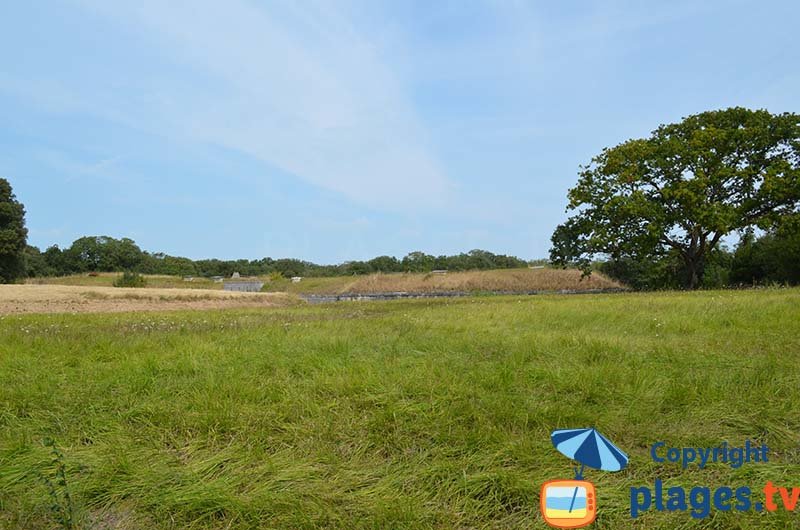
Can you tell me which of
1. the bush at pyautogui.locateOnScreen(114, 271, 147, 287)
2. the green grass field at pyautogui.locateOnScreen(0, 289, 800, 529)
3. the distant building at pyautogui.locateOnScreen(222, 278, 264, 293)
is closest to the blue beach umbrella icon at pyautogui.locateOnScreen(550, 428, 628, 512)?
the green grass field at pyautogui.locateOnScreen(0, 289, 800, 529)

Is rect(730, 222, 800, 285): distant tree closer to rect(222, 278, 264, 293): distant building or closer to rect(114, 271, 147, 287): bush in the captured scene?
rect(114, 271, 147, 287): bush

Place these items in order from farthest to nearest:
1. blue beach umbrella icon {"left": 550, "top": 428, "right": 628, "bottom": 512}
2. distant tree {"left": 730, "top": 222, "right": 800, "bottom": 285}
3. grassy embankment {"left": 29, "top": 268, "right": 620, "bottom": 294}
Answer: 1. grassy embankment {"left": 29, "top": 268, "right": 620, "bottom": 294}
2. distant tree {"left": 730, "top": 222, "right": 800, "bottom": 285}
3. blue beach umbrella icon {"left": 550, "top": 428, "right": 628, "bottom": 512}

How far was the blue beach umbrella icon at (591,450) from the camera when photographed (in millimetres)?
1821

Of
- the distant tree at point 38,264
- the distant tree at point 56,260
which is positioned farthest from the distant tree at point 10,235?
the distant tree at point 56,260

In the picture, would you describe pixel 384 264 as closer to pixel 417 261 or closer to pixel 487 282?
pixel 417 261

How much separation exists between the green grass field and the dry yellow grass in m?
29.9

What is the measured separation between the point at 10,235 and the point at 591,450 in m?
45.8

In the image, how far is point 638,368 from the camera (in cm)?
475

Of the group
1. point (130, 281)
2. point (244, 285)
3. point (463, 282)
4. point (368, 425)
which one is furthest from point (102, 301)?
point (244, 285)

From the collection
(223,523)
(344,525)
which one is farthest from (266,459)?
(344,525)

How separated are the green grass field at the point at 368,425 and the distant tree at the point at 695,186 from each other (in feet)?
55.6

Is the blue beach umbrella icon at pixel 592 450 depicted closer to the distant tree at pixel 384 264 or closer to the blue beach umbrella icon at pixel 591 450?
the blue beach umbrella icon at pixel 591 450

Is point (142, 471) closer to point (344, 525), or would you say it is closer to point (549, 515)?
point (344, 525)

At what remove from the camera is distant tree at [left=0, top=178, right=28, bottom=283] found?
35500mm
